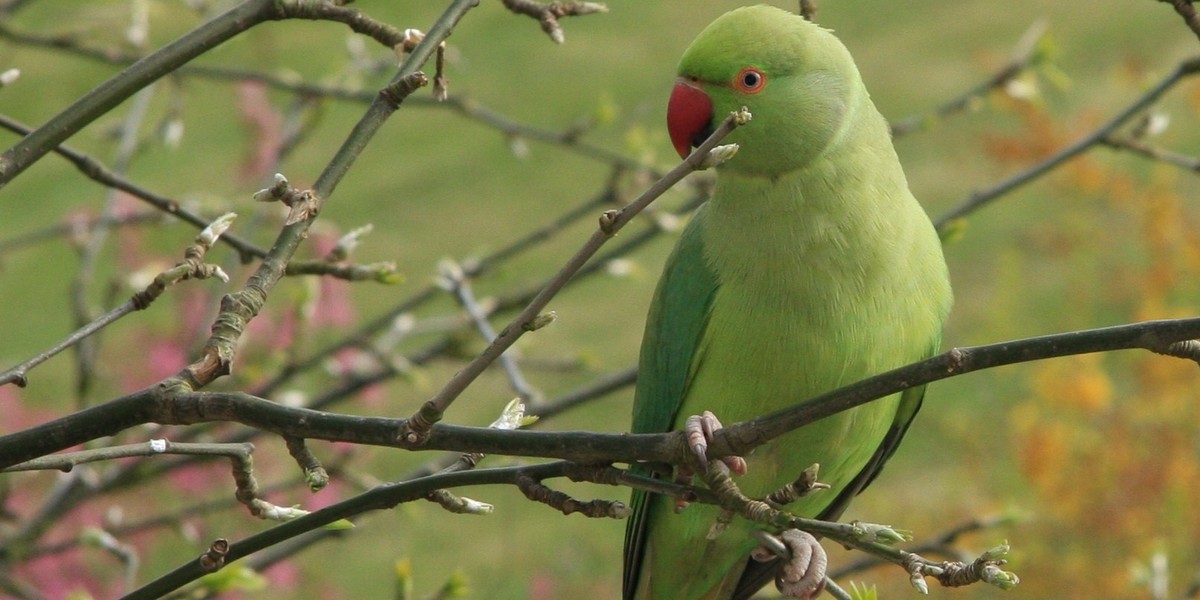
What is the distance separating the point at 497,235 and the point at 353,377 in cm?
229

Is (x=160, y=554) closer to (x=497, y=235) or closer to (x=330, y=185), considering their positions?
(x=497, y=235)

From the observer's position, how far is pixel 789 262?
1725 mm

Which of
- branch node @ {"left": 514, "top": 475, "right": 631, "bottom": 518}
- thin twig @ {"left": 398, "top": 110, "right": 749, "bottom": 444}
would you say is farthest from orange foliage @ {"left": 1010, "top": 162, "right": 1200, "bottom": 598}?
thin twig @ {"left": 398, "top": 110, "right": 749, "bottom": 444}

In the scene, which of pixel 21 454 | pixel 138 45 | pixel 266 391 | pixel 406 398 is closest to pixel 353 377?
pixel 266 391

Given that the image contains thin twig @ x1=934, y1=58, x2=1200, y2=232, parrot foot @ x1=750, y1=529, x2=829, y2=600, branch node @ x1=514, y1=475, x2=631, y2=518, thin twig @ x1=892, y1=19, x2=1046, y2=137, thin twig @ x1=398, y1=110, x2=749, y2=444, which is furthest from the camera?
thin twig @ x1=892, y1=19, x2=1046, y2=137

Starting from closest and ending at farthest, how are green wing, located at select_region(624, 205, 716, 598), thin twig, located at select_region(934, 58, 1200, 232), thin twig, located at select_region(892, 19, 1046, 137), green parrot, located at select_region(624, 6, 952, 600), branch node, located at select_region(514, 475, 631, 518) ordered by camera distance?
branch node, located at select_region(514, 475, 631, 518), green parrot, located at select_region(624, 6, 952, 600), green wing, located at select_region(624, 205, 716, 598), thin twig, located at select_region(934, 58, 1200, 232), thin twig, located at select_region(892, 19, 1046, 137)

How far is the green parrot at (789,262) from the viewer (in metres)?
1.71

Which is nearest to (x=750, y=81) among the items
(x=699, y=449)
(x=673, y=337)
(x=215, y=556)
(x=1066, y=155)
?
(x=673, y=337)

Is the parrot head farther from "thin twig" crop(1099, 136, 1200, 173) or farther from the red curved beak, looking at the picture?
"thin twig" crop(1099, 136, 1200, 173)

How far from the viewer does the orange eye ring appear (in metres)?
1.78

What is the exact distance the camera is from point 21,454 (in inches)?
38.0

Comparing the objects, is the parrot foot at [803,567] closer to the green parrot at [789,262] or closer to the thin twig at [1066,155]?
the green parrot at [789,262]

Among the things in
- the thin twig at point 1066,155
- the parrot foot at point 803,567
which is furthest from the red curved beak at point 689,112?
the parrot foot at point 803,567

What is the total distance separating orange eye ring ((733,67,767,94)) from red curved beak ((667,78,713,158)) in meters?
0.05
